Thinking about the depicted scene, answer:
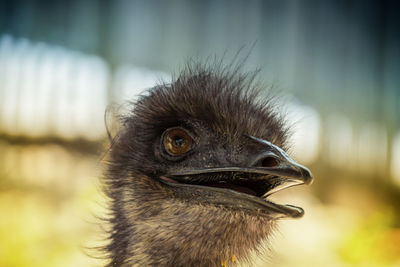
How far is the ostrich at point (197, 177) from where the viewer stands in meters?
0.93

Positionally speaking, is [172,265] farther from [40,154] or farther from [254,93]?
[40,154]

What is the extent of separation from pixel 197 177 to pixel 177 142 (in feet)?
0.35

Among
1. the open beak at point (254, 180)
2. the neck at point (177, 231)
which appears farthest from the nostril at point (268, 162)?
the neck at point (177, 231)

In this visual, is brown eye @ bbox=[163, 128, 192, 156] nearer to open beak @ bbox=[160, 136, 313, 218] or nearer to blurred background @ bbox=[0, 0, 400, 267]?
open beak @ bbox=[160, 136, 313, 218]

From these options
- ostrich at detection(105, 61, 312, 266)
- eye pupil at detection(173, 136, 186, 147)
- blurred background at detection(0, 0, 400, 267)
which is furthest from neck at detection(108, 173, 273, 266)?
blurred background at detection(0, 0, 400, 267)

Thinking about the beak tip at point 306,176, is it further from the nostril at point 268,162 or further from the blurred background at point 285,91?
the blurred background at point 285,91

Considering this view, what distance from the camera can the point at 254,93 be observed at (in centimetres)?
128

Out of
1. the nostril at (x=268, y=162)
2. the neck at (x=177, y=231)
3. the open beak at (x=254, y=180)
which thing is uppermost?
the nostril at (x=268, y=162)

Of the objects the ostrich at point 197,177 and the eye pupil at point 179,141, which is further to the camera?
the eye pupil at point 179,141

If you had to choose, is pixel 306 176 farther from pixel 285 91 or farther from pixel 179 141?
pixel 285 91

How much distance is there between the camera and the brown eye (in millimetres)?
1049

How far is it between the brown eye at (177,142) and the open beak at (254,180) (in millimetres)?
58

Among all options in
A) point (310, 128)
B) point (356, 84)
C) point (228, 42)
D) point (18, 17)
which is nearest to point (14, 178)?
point (18, 17)

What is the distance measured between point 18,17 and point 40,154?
83cm
